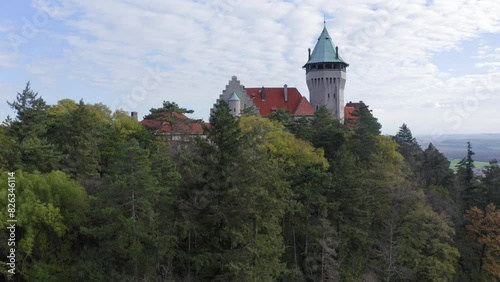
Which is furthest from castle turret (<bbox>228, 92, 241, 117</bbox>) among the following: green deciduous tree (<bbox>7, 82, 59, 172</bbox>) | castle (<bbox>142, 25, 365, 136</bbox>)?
green deciduous tree (<bbox>7, 82, 59, 172</bbox>)

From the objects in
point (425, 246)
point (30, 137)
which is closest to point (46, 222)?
point (30, 137)

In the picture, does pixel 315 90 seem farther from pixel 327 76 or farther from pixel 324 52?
pixel 324 52

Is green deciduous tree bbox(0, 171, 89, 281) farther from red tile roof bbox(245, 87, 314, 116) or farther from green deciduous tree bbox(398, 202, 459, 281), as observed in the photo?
red tile roof bbox(245, 87, 314, 116)

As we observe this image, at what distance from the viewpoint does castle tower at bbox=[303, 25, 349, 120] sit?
5444 cm

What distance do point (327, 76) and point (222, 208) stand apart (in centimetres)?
3739

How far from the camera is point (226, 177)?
2095 centimetres

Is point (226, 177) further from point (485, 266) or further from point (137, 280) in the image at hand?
point (485, 266)

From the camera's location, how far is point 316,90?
5516 cm

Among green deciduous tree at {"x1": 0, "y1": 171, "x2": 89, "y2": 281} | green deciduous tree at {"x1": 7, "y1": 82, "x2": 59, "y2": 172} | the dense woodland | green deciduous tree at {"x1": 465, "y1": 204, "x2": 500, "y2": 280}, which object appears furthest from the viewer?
green deciduous tree at {"x1": 465, "y1": 204, "x2": 500, "y2": 280}

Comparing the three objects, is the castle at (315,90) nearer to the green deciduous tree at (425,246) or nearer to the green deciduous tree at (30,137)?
the green deciduous tree at (425,246)

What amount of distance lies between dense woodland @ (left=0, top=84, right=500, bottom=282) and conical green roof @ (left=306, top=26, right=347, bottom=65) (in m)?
16.1

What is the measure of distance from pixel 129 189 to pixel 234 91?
35.7 metres

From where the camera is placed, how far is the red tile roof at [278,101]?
5291 cm

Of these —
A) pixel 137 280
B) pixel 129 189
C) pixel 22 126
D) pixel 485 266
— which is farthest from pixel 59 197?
pixel 485 266
